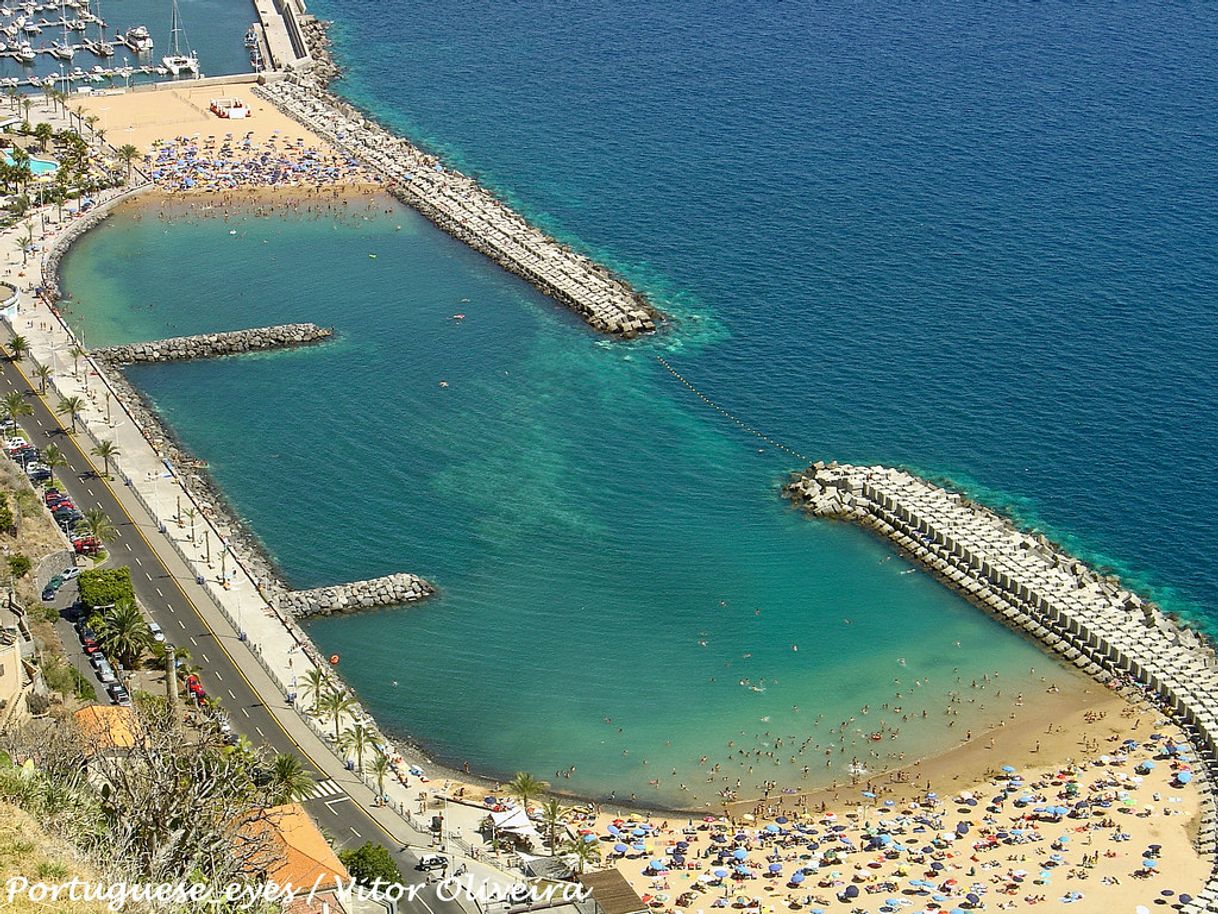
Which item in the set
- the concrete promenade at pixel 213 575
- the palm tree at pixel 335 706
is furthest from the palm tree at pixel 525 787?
the palm tree at pixel 335 706

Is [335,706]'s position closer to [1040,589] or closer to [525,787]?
[525,787]

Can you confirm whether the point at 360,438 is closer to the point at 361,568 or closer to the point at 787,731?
the point at 361,568

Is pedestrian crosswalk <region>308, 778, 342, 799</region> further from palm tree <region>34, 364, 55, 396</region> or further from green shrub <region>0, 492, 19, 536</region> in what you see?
palm tree <region>34, 364, 55, 396</region>

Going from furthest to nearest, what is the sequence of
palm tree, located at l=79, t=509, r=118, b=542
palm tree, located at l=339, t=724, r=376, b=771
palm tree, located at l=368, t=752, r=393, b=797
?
palm tree, located at l=79, t=509, r=118, b=542
palm tree, located at l=339, t=724, r=376, b=771
palm tree, located at l=368, t=752, r=393, b=797

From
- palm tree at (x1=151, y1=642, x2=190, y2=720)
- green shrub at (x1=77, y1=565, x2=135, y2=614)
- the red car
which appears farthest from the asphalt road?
green shrub at (x1=77, y1=565, x2=135, y2=614)

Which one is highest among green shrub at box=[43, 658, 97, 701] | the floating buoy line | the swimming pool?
the floating buoy line

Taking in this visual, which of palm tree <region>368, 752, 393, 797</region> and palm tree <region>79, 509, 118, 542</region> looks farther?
palm tree <region>79, 509, 118, 542</region>
